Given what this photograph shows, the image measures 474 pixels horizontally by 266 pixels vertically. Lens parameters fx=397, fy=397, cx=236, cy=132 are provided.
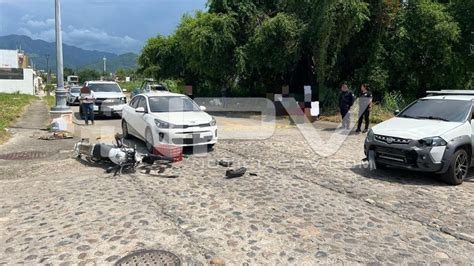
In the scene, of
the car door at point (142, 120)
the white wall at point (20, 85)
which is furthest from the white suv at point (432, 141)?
the white wall at point (20, 85)

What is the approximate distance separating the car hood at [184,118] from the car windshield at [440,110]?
4.57 metres

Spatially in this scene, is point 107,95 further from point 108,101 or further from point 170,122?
point 170,122

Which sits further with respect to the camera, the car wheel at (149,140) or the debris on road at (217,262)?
the car wheel at (149,140)

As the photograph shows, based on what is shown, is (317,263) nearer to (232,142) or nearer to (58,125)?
(232,142)

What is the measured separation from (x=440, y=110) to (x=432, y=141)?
57.6 inches

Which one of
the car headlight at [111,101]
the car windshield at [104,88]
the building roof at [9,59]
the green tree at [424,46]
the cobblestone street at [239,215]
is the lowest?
the cobblestone street at [239,215]

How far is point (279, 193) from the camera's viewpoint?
654 cm

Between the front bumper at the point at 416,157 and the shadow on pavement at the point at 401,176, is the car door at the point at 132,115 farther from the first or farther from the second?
the front bumper at the point at 416,157

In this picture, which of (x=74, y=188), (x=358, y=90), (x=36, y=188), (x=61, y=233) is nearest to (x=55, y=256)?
(x=61, y=233)

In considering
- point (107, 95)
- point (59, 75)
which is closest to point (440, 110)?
point (59, 75)

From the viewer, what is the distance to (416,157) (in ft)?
22.8

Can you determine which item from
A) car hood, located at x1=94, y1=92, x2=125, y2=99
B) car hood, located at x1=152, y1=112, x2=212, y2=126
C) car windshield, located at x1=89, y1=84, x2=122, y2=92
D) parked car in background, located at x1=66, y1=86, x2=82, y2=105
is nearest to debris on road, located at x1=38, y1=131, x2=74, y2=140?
car hood, located at x1=152, y1=112, x2=212, y2=126

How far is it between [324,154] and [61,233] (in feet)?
22.3

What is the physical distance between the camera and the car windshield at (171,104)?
10343 mm
